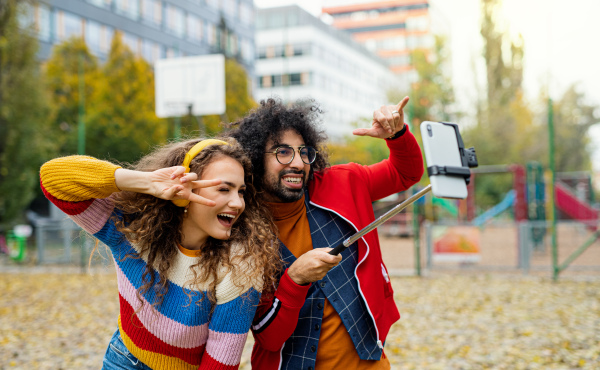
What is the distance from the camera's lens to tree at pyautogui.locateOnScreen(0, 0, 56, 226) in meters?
15.5

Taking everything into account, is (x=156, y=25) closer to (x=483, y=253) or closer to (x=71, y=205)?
(x=483, y=253)

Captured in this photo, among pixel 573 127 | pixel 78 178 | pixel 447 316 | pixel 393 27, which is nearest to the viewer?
pixel 78 178

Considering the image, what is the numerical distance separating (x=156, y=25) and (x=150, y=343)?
37.4m

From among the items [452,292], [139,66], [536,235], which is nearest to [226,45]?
[139,66]

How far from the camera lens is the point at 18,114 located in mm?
16141

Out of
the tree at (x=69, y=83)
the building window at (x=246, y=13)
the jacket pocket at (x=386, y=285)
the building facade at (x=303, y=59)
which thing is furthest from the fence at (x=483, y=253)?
the building facade at (x=303, y=59)

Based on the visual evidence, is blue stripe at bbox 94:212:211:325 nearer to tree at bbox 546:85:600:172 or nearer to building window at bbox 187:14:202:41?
tree at bbox 546:85:600:172

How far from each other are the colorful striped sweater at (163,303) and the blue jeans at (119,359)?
0.05 meters

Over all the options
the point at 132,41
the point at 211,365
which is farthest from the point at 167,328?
the point at 132,41

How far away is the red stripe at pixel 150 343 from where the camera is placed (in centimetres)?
213

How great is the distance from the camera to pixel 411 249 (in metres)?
16.5

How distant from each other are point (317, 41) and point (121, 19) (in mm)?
24729

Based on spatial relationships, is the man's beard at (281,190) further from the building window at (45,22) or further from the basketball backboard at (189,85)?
the building window at (45,22)

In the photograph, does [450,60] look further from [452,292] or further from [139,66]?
[452,292]
